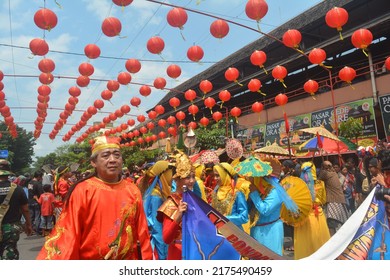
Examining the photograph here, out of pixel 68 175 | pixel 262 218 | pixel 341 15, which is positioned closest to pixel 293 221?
pixel 262 218

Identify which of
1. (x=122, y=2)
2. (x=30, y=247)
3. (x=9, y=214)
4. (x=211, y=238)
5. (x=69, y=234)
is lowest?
(x=30, y=247)

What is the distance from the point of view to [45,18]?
24.6 feet

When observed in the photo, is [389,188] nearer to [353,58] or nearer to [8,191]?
[8,191]

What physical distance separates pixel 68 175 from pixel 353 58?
11604 mm

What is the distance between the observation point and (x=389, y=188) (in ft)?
10.1

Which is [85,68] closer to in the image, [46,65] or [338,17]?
[46,65]

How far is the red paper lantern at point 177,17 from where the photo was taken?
24.7 ft

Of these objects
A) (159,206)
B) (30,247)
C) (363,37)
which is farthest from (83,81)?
(159,206)

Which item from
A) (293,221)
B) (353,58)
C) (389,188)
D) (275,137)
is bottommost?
(293,221)

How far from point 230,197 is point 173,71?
705cm

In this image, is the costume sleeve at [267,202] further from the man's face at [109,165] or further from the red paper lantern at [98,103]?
the red paper lantern at [98,103]

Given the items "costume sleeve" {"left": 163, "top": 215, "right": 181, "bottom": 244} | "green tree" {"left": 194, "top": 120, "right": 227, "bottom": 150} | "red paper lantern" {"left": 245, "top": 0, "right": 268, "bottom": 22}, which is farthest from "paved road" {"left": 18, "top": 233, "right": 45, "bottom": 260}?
"green tree" {"left": 194, "top": 120, "right": 227, "bottom": 150}

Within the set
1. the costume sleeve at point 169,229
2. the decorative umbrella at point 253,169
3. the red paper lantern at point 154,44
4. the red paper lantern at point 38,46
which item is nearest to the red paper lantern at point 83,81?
the red paper lantern at point 38,46

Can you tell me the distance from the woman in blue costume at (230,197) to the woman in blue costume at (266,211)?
0.14 meters
